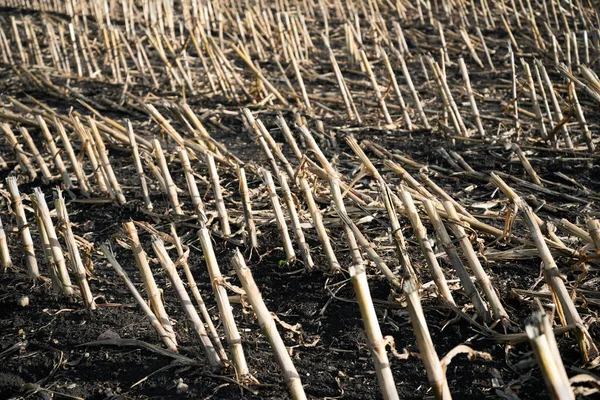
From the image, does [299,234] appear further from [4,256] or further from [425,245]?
[4,256]

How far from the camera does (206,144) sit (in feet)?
14.6

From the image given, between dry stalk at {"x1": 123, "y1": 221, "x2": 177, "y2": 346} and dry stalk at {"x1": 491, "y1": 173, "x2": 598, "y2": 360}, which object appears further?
dry stalk at {"x1": 123, "y1": 221, "x2": 177, "y2": 346}

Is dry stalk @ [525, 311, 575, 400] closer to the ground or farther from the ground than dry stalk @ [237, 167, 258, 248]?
closer to the ground

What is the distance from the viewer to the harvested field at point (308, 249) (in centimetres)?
240

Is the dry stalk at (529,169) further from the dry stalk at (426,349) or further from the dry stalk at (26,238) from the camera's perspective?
the dry stalk at (26,238)

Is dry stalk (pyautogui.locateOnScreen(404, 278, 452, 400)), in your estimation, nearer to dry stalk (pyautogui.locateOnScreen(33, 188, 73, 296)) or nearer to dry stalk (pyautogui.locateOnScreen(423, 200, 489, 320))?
dry stalk (pyautogui.locateOnScreen(423, 200, 489, 320))

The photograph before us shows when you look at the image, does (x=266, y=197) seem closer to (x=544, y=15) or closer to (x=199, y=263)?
(x=199, y=263)

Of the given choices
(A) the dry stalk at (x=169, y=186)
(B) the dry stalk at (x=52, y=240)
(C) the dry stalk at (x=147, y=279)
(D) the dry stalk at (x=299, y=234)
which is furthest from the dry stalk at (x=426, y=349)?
(A) the dry stalk at (x=169, y=186)

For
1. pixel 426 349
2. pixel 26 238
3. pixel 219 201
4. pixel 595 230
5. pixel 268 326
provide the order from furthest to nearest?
pixel 219 201 → pixel 26 238 → pixel 595 230 → pixel 268 326 → pixel 426 349

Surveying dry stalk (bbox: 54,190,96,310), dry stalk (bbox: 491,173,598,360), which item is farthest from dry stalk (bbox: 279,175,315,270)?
dry stalk (bbox: 491,173,598,360)

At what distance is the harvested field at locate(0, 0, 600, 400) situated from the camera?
2.40m

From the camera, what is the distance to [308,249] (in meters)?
3.19

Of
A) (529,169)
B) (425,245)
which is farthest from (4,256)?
(529,169)

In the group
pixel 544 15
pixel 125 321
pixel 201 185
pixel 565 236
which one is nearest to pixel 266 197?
pixel 201 185
